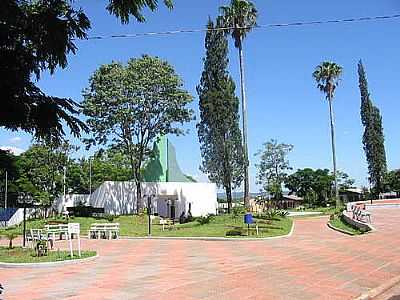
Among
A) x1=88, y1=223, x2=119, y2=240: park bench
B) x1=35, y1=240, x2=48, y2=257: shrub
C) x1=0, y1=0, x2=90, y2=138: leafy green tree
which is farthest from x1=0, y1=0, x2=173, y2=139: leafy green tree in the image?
x1=88, y1=223, x2=119, y2=240: park bench

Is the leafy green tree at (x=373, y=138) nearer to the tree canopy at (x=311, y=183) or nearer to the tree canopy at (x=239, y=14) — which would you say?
the tree canopy at (x=311, y=183)

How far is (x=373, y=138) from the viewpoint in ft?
227

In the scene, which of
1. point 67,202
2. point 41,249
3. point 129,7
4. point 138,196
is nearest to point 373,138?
point 138,196

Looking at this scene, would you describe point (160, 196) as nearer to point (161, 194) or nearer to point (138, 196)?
point (161, 194)

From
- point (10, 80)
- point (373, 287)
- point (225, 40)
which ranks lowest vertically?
point (373, 287)

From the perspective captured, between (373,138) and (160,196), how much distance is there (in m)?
37.4

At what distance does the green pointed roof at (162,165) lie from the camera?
47.3 metres

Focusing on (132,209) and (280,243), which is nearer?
(280,243)

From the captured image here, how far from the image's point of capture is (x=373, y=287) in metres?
9.38

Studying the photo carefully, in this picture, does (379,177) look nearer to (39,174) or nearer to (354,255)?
(39,174)

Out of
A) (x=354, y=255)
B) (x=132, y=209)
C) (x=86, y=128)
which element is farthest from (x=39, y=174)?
(x=86, y=128)

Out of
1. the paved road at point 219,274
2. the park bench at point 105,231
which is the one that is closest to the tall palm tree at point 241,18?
the park bench at point 105,231

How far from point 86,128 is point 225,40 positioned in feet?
162

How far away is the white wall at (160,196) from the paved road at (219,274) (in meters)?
24.5
